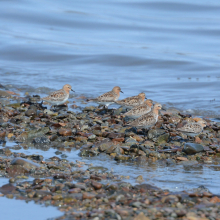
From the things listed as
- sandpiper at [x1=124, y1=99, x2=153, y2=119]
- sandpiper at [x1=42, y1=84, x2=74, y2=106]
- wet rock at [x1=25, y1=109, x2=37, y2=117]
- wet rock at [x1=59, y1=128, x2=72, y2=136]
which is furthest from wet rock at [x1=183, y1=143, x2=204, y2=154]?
sandpiper at [x1=42, y1=84, x2=74, y2=106]

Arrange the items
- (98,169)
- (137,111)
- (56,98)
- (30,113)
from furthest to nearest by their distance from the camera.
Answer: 1. (56,98)
2. (137,111)
3. (30,113)
4. (98,169)

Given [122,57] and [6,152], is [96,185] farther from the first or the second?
[122,57]

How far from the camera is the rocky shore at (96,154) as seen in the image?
18.0ft

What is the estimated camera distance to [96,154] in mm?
8477

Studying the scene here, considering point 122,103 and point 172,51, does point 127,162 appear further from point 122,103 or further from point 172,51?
point 172,51

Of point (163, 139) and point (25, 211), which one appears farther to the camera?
point (163, 139)

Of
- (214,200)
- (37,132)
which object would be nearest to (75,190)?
(214,200)

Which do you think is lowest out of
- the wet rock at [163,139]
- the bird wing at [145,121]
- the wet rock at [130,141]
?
the wet rock at [130,141]

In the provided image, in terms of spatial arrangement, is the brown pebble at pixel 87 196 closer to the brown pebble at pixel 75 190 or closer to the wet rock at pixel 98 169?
the brown pebble at pixel 75 190

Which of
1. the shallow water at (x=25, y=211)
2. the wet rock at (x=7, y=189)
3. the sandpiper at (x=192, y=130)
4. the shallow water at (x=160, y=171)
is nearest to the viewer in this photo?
the shallow water at (x=25, y=211)

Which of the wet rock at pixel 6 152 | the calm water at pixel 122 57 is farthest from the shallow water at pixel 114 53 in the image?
the wet rock at pixel 6 152

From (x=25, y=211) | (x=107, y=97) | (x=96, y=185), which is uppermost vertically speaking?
(x=107, y=97)

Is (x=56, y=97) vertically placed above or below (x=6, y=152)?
above

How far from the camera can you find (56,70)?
74.3 ft
